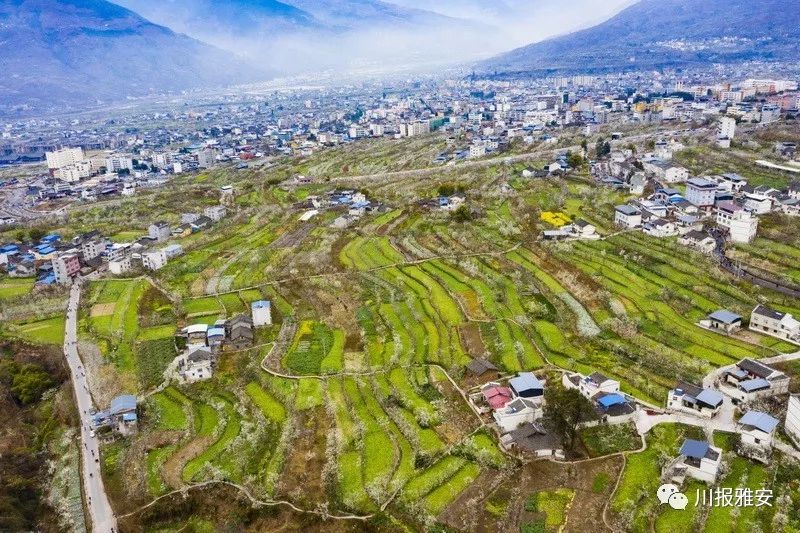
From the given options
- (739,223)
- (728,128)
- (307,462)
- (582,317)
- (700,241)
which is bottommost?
(307,462)

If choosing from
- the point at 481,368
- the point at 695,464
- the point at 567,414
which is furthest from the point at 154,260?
the point at 695,464

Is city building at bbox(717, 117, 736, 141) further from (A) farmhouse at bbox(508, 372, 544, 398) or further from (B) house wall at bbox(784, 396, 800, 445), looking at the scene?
(A) farmhouse at bbox(508, 372, 544, 398)

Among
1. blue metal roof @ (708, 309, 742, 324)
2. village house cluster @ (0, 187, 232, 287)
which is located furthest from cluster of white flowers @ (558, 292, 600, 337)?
village house cluster @ (0, 187, 232, 287)

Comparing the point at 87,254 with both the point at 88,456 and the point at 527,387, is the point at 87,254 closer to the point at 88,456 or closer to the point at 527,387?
the point at 88,456

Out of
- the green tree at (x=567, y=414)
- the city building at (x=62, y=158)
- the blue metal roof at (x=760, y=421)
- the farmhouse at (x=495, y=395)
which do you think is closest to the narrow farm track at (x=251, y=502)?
the farmhouse at (x=495, y=395)

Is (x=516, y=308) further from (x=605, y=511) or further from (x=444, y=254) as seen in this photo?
(x=605, y=511)

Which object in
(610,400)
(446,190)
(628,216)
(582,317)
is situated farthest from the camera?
(446,190)

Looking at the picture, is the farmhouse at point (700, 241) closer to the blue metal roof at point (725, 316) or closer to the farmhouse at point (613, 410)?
the blue metal roof at point (725, 316)
